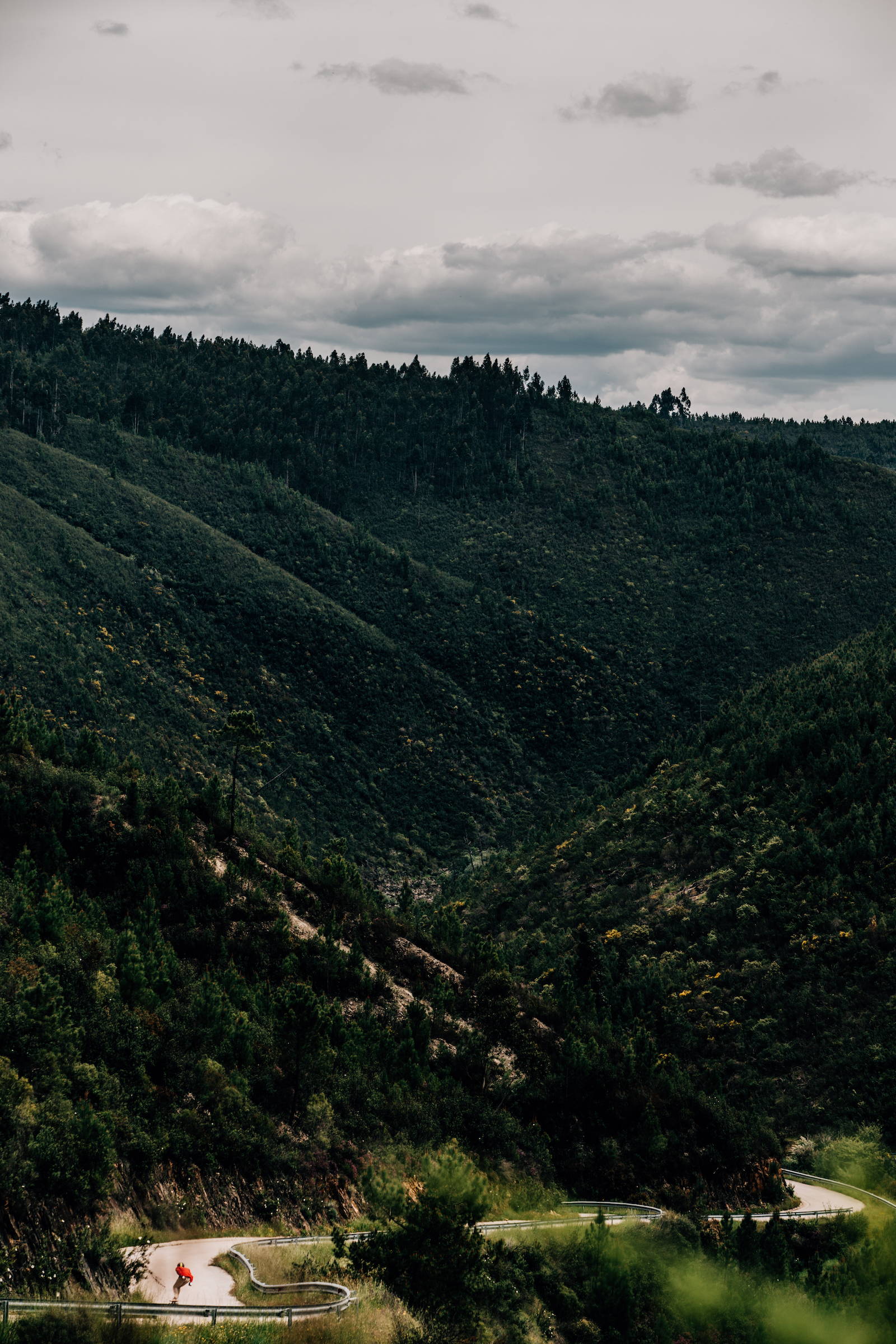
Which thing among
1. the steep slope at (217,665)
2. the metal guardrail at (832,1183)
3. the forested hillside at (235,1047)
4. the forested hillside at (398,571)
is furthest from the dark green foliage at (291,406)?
the metal guardrail at (832,1183)

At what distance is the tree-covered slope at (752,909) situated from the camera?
54.4 m

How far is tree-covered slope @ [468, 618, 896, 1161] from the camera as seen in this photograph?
178ft

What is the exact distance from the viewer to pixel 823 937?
60.3 m

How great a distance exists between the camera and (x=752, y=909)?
Result: 6488 centimetres

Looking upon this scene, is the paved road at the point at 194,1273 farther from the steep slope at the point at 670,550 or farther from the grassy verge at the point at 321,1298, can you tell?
the steep slope at the point at 670,550

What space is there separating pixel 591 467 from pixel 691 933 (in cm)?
11858

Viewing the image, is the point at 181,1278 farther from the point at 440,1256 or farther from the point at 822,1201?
the point at 822,1201

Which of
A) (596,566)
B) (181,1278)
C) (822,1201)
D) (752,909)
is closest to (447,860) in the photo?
(752,909)

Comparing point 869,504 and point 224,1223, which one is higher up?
point 869,504

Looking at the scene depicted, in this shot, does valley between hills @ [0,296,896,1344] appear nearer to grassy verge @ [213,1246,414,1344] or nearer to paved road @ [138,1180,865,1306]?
grassy verge @ [213,1246,414,1344]

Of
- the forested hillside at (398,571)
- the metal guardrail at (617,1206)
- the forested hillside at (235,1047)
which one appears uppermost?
the forested hillside at (398,571)

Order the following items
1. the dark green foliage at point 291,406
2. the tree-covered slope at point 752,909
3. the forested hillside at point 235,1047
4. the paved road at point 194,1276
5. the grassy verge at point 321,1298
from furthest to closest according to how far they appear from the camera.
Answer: the dark green foliage at point 291,406 < the tree-covered slope at point 752,909 < the forested hillside at point 235,1047 < the grassy verge at point 321,1298 < the paved road at point 194,1276

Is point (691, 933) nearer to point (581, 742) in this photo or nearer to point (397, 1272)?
point (397, 1272)

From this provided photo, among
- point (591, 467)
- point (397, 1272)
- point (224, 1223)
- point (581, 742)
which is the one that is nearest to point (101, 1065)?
point (224, 1223)
